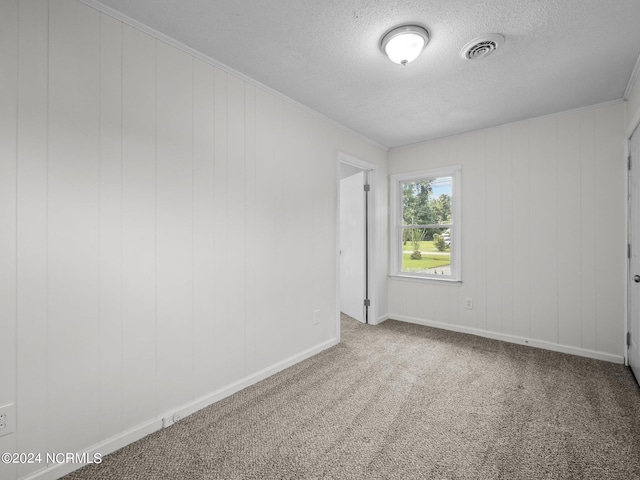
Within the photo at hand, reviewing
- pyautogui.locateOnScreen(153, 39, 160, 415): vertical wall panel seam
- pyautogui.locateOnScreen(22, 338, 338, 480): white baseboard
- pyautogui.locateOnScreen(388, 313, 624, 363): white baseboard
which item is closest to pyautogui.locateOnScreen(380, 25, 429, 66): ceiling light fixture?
pyautogui.locateOnScreen(153, 39, 160, 415): vertical wall panel seam

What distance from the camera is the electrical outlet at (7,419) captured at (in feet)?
4.54

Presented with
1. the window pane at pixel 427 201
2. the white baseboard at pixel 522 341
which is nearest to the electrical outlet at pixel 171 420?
the white baseboard at pixel 522 341

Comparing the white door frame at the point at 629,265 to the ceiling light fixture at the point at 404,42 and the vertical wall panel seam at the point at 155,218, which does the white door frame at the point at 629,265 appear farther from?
the vertical wall panel seam at the point at 155,218

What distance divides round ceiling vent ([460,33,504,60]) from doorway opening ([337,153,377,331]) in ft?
6.23

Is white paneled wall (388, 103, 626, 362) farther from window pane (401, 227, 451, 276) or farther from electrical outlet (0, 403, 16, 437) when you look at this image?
electrical outlet (0, 403, 16, 437)

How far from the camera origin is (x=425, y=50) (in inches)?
83.1

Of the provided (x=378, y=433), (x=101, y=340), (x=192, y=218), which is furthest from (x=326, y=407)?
(x=192, y=218)

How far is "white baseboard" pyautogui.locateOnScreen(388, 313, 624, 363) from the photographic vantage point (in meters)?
2.96

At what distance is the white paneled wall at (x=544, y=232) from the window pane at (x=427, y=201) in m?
0.24

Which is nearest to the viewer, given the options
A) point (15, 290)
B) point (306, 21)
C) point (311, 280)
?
point (15, 290)

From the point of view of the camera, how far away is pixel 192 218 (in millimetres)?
2117

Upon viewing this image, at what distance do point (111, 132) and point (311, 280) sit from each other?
2045 millimetres

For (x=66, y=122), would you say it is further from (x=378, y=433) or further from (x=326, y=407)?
(x=378, y=433)

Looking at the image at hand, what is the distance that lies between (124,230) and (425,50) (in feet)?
7.47
